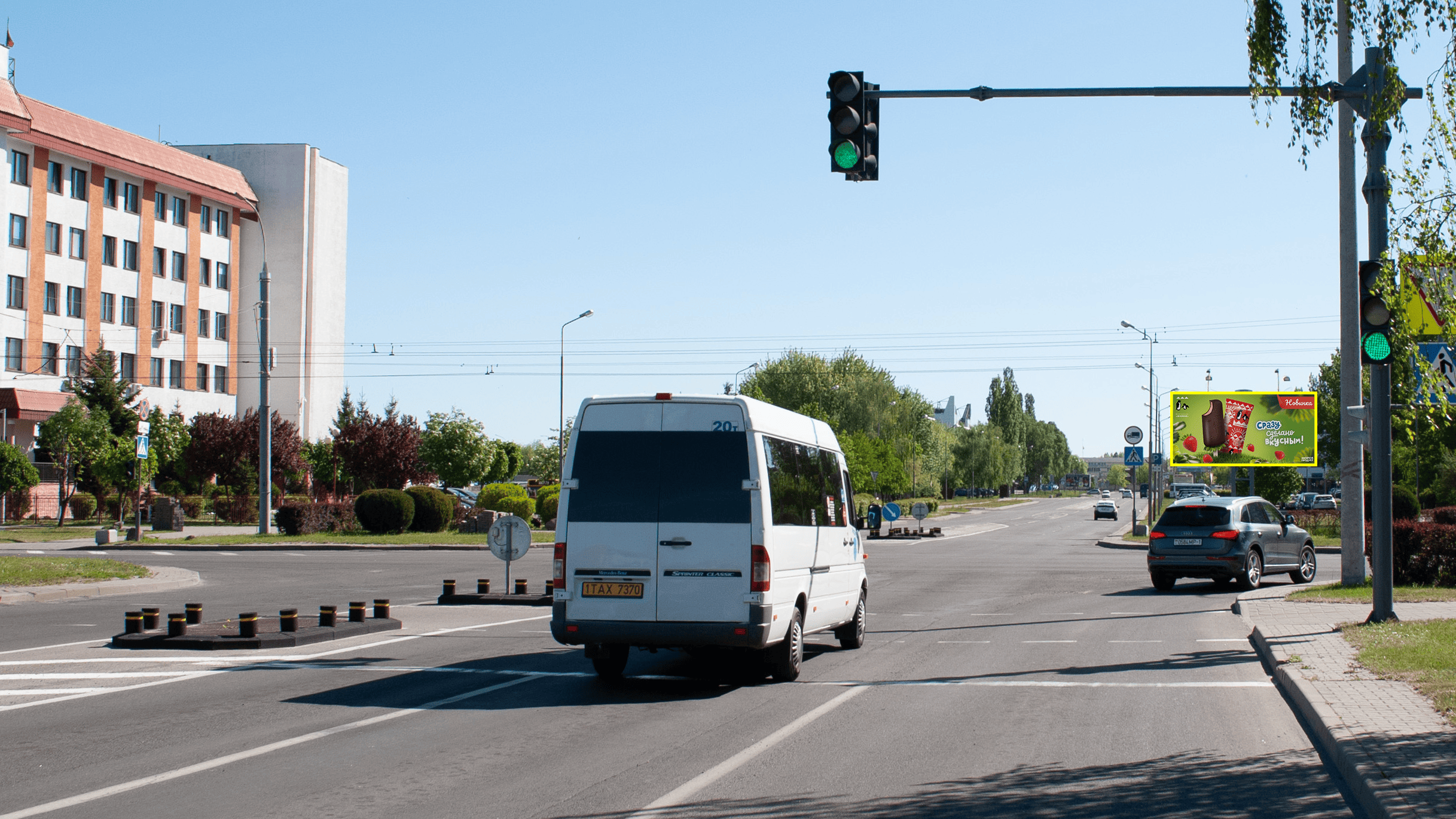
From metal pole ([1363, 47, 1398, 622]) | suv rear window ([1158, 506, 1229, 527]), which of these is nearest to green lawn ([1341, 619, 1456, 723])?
metal pole ([1363, 47, 1398, 622])

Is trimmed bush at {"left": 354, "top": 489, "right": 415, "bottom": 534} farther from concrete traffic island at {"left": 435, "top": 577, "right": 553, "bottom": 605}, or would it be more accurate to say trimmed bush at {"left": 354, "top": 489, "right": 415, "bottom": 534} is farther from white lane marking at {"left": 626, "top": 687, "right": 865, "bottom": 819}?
white lane marking at {"left": 626, "top": 687, "right": 865, "bottom": 819}

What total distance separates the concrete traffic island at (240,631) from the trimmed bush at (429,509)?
2730cm

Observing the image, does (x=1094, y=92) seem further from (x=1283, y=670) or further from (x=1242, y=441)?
(x=1242, y=441)

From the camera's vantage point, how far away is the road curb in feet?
65.3

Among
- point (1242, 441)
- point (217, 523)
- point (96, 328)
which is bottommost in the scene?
point (217, 523)

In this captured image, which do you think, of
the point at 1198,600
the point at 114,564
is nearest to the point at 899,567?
the point at 1198,600

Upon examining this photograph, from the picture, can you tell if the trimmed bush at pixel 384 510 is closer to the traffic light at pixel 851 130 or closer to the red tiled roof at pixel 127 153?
the red tiled roof at pixel 127 153

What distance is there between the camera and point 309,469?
68.0 metres

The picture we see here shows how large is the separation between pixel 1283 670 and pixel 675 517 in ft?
17.4

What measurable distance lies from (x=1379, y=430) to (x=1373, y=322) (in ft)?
6.52

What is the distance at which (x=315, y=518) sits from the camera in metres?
43.0

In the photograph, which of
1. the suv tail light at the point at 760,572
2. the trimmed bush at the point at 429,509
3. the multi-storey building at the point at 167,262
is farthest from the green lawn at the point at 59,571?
the multi-storey building at the point at 167,262

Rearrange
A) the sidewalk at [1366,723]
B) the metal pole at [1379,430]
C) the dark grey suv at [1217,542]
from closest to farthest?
the sidewalk at [1366,723] → the metal pole at [1379,430] → the dark grey suv at [1217,542]

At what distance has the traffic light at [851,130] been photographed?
11.5m
